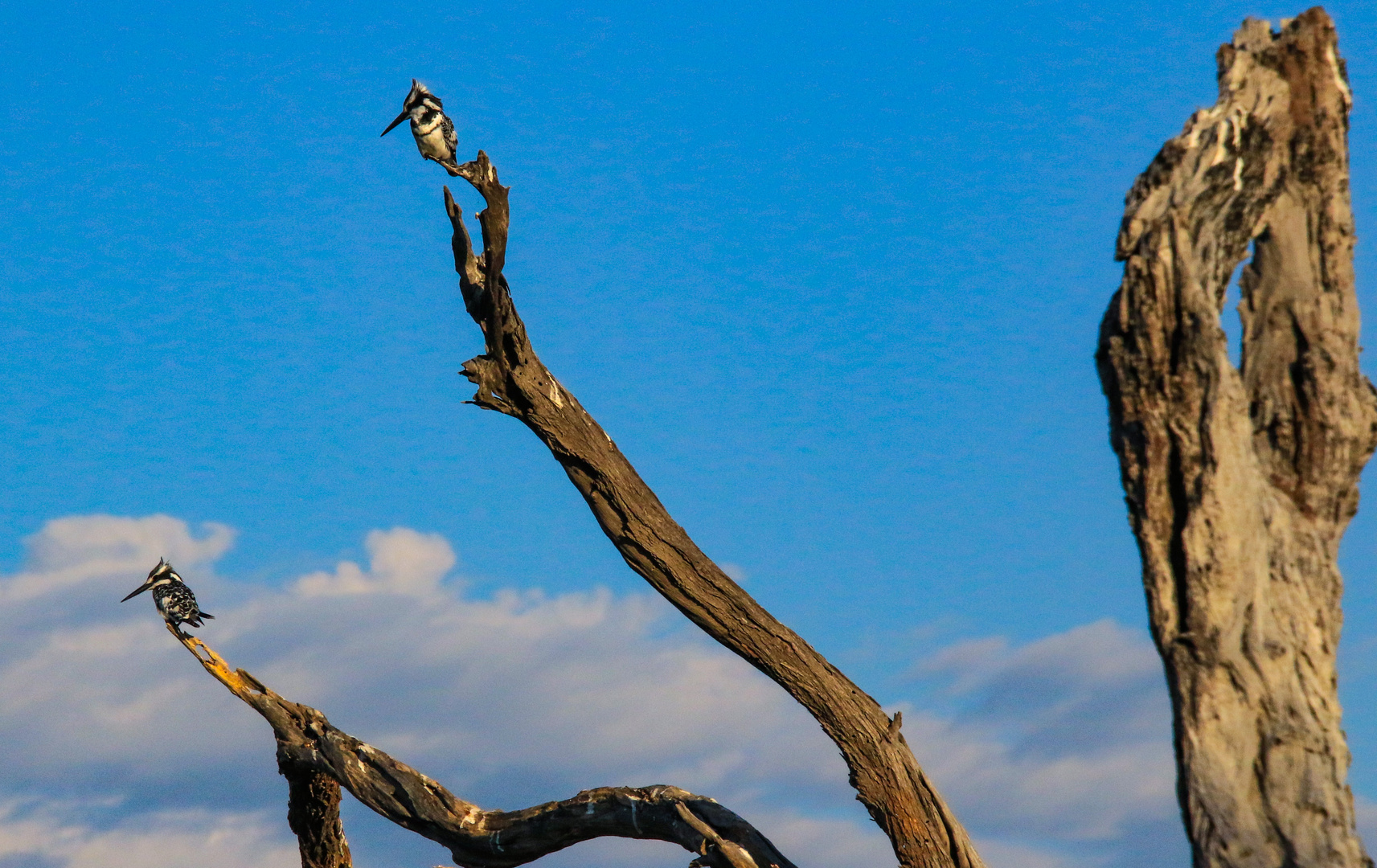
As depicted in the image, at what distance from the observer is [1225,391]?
5.81 metres

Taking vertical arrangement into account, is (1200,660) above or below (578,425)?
below

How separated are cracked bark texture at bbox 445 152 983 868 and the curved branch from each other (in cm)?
84

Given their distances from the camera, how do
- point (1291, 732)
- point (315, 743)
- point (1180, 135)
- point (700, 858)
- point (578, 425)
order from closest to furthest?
point (1291, 732)
point (1180, 135)
point (700, 858)
point (578, 425)
point (315, 743)

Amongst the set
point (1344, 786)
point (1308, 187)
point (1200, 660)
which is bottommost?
point (1344, 786)

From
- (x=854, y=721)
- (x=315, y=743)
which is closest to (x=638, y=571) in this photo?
(x=854, y=721)

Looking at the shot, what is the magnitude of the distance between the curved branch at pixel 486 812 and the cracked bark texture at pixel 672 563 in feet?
2.74

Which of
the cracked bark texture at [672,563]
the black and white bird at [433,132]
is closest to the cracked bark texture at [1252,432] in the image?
the cracked bark texture at [672,563]

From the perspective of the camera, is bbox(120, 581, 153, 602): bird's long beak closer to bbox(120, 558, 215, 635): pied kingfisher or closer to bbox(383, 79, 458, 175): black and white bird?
bbox(120, 558, 215, 635): pied kingfisher

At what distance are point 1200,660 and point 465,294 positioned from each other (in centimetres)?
484

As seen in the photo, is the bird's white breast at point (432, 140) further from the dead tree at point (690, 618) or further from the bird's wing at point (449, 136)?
the dead tree at point (690, 618)

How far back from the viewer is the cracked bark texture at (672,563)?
8039 mm

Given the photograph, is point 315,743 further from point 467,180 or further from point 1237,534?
point 1237,534

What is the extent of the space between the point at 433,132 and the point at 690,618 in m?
4.32

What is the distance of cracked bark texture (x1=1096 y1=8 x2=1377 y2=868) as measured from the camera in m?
5.66
